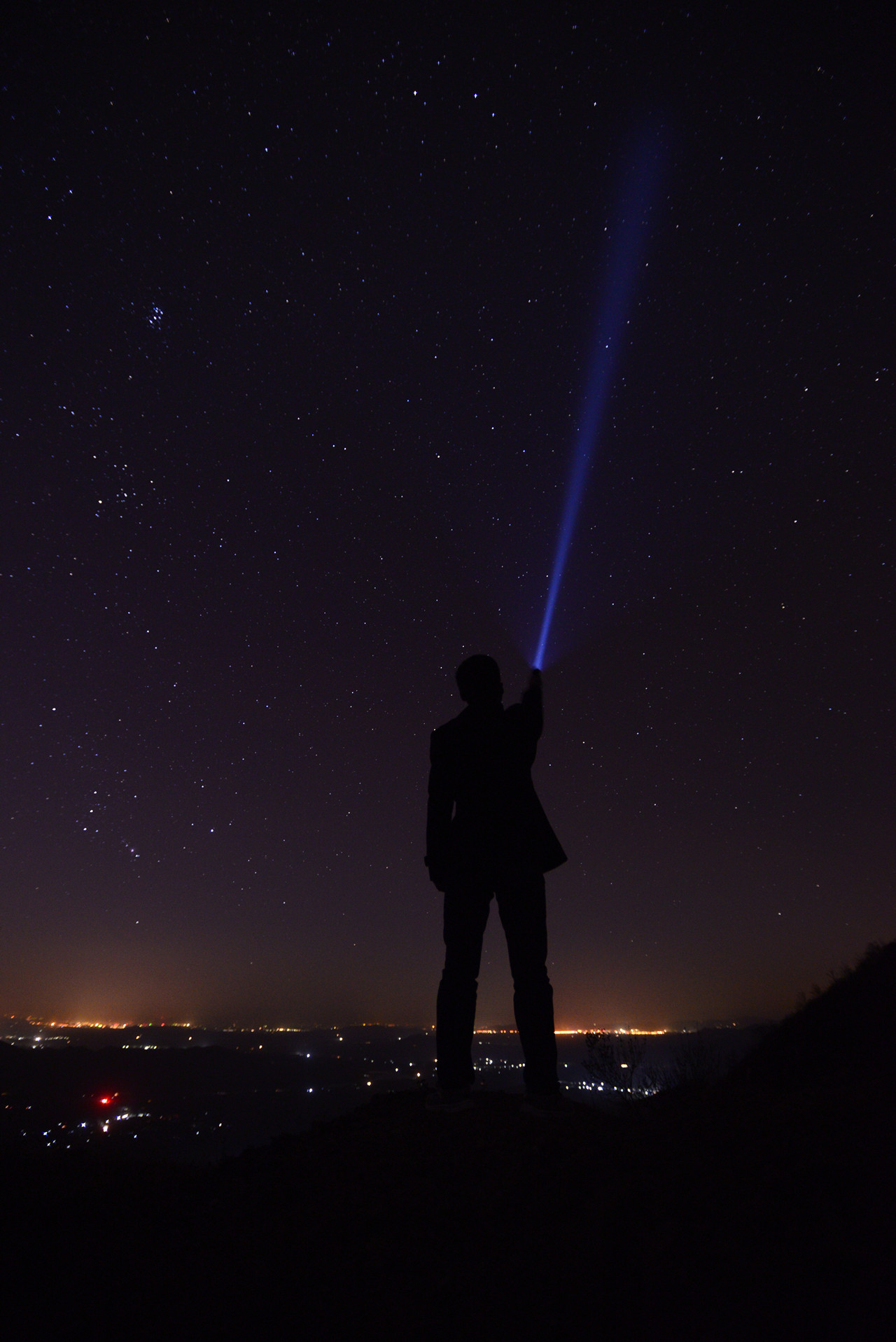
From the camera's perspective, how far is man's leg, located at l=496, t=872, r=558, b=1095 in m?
3.37

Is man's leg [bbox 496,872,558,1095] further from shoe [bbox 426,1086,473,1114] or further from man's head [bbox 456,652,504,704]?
man's head [bbox 456,652,504,704]

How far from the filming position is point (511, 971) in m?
3.53

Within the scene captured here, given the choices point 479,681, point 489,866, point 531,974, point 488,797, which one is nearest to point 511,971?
point 531,974

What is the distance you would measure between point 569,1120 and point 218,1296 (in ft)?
6.06

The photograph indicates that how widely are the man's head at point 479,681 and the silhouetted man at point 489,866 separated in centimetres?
4

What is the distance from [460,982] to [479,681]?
185 cm

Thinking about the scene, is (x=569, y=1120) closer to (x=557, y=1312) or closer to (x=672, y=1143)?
(x=672, y=1143)

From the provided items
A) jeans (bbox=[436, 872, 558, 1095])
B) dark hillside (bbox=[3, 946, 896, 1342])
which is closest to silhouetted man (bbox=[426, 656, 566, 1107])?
jeans (bbox=[436, 872, 558, 1095])

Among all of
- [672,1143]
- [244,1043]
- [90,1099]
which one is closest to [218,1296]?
[672,1143]

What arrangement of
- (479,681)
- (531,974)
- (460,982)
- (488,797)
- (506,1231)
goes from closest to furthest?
(506,1231) < (531,974) < (460,982) < (488,797) < (479,681)

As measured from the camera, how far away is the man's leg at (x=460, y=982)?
351 cm

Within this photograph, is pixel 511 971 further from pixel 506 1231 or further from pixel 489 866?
pixel 506 1231

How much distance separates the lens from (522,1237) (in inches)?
78.9

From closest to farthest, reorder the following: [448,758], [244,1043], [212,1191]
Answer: [212,1191]
[448,758]
[244,1043]
